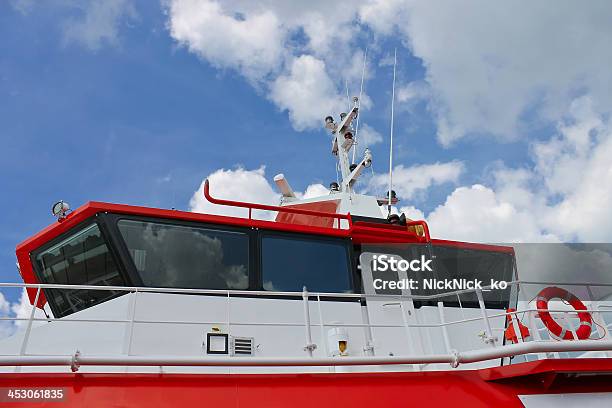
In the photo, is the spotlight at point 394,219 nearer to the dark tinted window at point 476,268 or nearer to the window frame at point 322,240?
the dark tinted window at point 476,268

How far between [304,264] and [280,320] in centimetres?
85

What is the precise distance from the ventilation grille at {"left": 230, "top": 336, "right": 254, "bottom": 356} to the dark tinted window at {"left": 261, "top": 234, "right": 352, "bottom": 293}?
0.75 metres

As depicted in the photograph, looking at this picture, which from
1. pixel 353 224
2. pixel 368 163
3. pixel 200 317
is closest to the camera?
pixel 200 317

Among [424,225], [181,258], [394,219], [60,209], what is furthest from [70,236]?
[424,225]

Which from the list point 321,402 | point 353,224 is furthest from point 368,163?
point 321,402

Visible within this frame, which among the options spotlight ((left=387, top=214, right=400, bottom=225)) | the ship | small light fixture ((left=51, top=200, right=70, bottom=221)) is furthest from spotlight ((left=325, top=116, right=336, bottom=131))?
small light fixture ((left=51, top=200, right=70, bottom=221))

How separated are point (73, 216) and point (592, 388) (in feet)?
20.3

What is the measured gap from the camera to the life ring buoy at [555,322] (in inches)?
237

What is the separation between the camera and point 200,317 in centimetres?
608

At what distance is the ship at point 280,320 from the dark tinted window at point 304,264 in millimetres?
18

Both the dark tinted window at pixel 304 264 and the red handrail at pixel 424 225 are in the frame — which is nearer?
the dark tinted window at pixel 304 264

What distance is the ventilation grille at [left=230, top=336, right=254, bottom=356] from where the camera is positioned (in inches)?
230

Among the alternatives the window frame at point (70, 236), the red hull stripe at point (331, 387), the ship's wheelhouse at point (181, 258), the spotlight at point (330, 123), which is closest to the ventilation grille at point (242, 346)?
the ship's wheelhouse at point (181, 258)

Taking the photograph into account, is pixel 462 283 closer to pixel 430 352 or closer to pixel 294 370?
pixel 430 352
